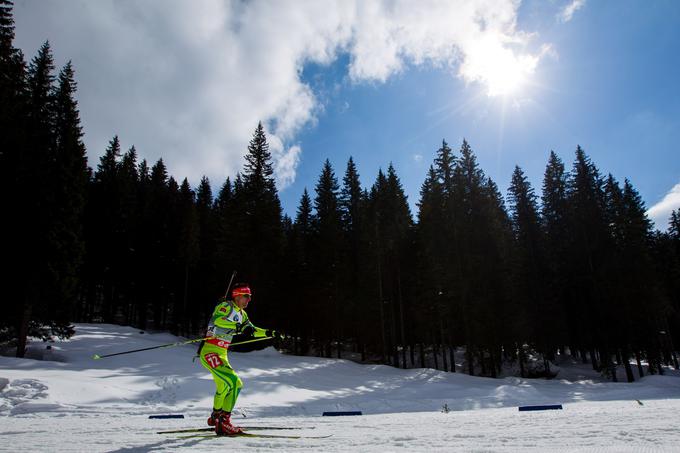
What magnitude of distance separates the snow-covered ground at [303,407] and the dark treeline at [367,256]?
576 centimetres

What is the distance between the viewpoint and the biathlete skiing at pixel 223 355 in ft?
24.4

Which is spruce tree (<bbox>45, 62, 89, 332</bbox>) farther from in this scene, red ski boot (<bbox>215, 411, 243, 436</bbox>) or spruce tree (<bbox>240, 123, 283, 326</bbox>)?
red ski boot (<bbox>215, 411, 243, 436</bbox>)

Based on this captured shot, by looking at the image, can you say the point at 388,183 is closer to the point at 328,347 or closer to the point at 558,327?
the point at 328,347

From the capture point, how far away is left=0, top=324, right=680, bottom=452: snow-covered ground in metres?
6.17

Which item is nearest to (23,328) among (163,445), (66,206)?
(66,206)

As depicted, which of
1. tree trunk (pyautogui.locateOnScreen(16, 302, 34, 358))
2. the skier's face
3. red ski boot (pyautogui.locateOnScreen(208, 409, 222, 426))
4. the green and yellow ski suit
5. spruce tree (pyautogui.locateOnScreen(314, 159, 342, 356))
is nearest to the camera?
red ski boot (pyautogui.locateOnScreen(208, 409, 222, 426))

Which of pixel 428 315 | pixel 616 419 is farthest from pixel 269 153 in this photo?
pixel 616 419

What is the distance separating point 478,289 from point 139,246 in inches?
1598

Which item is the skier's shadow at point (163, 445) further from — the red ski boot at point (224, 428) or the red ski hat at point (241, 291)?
the red ski hat at point (241, 291)

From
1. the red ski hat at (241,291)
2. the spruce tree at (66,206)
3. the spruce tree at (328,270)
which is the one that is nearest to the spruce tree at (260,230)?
the spruce tree at (328,270)

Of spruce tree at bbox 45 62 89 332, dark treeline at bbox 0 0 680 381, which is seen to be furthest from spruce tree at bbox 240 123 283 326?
spruce tree at bbox 45 62 89 332

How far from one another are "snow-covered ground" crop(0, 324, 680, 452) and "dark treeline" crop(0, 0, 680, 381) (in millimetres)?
5761

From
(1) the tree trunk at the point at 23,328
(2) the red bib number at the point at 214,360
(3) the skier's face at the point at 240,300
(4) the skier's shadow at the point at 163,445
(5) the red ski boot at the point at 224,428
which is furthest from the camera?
(1) the tree trunk at the point at 23,328

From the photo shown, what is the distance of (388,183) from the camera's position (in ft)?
143
